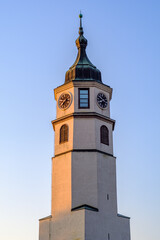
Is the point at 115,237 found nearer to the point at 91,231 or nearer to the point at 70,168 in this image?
the point at 91,231

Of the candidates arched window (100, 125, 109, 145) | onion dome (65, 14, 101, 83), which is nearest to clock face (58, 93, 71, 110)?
onion dome (65, 14, 101, 83)

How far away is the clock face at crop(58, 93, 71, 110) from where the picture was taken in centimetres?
4253

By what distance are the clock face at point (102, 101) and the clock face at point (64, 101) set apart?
2.63 meters

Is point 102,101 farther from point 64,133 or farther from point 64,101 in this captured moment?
point 64,133

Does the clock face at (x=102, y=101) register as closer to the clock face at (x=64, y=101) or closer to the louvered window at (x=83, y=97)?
the louvered window at (x=83, y=97)

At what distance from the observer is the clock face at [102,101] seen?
42.4m

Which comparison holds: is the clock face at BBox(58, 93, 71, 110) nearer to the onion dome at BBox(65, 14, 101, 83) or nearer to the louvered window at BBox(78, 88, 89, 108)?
the louvered window at BBox(78, 88, 89, 108)

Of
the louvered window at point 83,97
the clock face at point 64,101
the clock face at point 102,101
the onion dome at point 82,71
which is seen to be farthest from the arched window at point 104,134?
the onion dome at point 82,71

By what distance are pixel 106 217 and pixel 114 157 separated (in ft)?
18.1

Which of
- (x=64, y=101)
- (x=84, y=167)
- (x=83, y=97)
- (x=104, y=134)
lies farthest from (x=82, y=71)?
(x=84, y=167)

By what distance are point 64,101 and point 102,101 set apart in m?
3.36

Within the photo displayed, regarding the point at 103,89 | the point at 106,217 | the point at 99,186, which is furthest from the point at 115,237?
the point at 103,89

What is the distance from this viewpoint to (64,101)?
1688 inches

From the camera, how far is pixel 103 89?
1705 inches
